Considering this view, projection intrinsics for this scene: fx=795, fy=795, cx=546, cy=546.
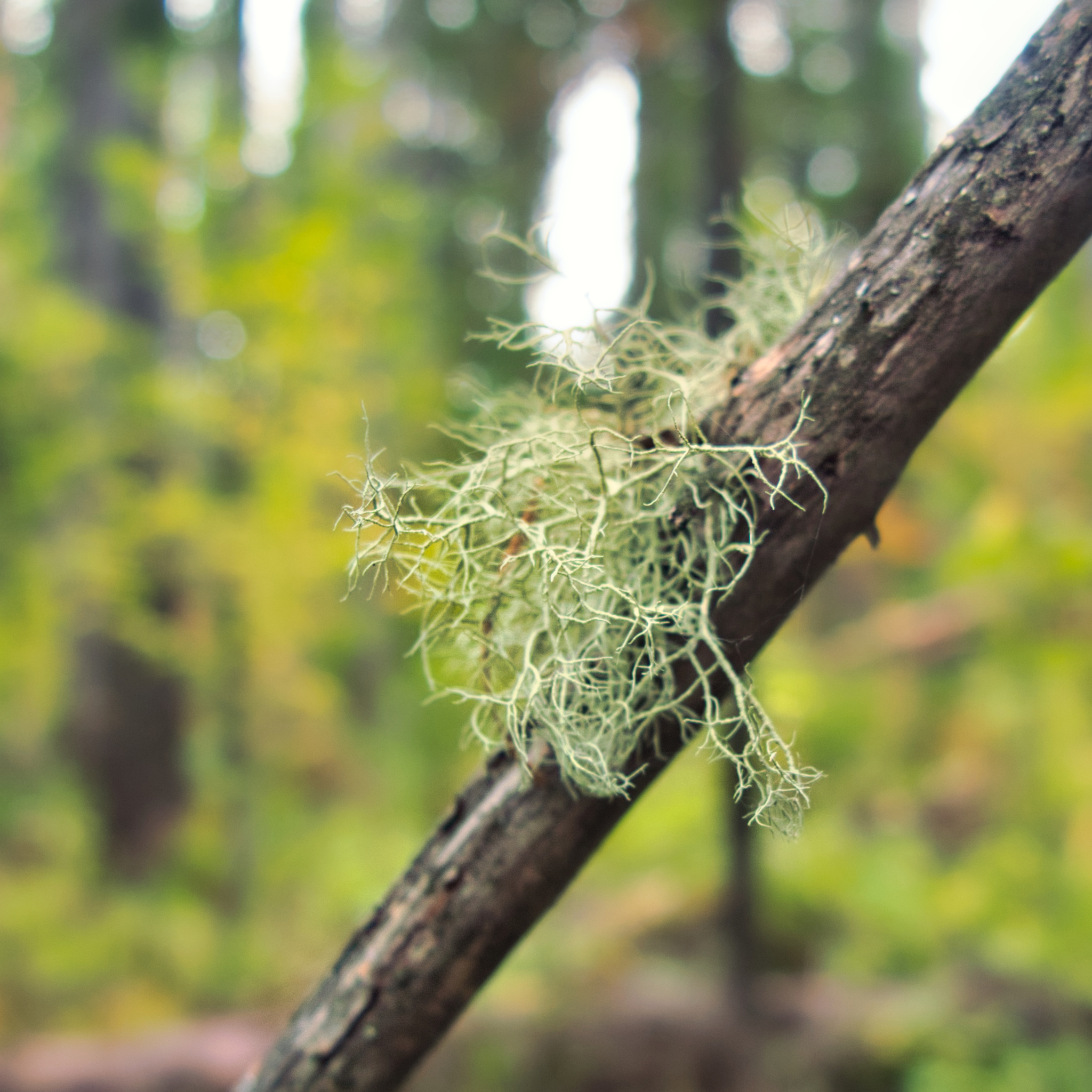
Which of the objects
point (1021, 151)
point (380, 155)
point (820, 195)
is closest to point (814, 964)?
point (1021, 151)

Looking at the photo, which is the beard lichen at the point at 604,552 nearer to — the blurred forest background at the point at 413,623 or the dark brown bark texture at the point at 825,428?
the dark brown bark texture at the point at 825,428

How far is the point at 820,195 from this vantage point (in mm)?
4812

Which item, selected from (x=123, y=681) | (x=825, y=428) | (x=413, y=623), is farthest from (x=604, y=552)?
(x=123, y=681)

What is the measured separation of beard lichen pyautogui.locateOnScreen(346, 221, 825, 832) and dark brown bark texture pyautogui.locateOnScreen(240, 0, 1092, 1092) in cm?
4

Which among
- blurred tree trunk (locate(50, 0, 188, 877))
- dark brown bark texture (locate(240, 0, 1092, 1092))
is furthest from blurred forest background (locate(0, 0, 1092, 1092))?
dark brown bark texture (locate(240, 0, 1092, 1092))

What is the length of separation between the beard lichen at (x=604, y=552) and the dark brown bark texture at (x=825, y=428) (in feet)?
0.14

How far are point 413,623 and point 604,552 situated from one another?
7.62 ft

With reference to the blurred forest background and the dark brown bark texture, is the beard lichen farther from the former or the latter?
the blurred forest background

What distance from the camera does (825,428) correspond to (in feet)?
2.57

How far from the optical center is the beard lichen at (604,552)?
755 millimetres

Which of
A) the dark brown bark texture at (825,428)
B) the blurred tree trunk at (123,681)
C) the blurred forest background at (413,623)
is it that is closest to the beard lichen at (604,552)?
the dark brown bark texture at (825,428)

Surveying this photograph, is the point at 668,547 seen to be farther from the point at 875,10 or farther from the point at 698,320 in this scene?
the point at 875,10

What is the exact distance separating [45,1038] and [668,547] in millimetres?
3889

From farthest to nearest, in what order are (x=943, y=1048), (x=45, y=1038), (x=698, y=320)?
(x=45, y=1038)
(x=943, y=1048)
(x=698, y=320)
